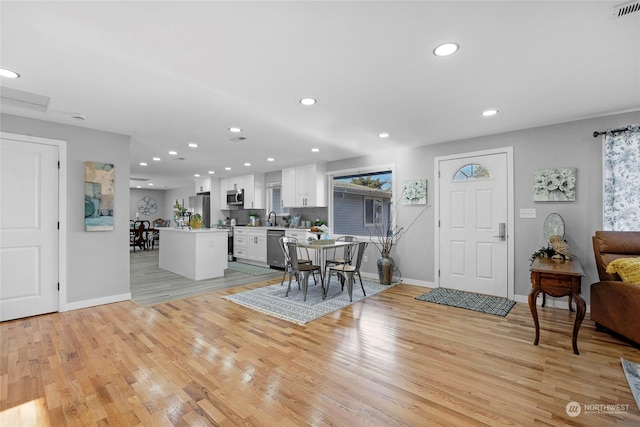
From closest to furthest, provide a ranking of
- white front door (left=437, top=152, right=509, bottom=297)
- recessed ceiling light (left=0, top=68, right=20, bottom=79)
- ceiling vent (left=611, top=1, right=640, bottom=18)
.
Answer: ceiling vent (left=611, top=1, right=640, bottom=18) → recessed ceiling light (left=0, top=68, right=20, bottom=79) → white front door (left=437, top=152, right=509, bottom=297)

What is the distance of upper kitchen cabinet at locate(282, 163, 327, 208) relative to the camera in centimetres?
624

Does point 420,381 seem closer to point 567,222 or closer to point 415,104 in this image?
point 415,104

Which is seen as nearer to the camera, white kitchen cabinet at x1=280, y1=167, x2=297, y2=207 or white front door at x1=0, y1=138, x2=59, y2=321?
white front door at x1=0, y1=138, x2=59, y2=321

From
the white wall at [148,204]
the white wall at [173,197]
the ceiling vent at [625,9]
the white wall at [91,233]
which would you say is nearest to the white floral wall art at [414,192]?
the ceiling vent at [625,9]

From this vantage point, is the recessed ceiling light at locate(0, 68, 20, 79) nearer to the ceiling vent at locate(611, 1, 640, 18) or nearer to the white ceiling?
the white ceiling

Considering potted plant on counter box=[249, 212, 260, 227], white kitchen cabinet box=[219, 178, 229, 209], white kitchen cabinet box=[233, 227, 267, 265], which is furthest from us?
white kitchen cabinet box=[219, 178, 229, 209]

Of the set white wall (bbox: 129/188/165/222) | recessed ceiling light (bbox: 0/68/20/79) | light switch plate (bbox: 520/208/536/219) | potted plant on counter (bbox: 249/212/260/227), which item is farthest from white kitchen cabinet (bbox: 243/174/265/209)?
white wall (bbox: 129/188/165/222)

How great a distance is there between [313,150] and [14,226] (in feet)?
13.9

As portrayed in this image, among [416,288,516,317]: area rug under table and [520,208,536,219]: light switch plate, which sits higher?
[520,208,536,219]: light switch plate

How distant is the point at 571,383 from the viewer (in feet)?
6.82

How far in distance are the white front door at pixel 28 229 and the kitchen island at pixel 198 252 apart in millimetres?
2045

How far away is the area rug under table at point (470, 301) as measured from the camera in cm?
370

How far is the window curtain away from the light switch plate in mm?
705

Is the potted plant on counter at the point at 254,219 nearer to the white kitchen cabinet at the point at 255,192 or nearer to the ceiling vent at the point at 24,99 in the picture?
the white kitchen cabinet at the point at 255,192
